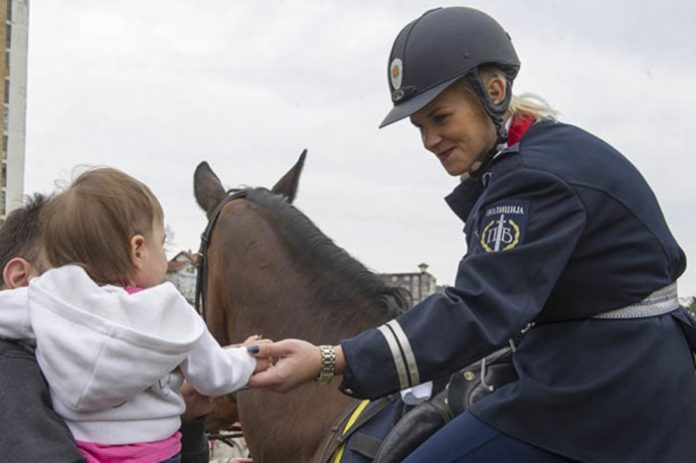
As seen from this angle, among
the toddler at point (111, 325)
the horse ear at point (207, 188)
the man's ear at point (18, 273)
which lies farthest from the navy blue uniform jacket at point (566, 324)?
the horse ear at point (207, 188)

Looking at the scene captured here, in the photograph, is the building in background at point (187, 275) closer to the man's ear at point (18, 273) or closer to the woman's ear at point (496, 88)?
the man's ear at point (18, 273)

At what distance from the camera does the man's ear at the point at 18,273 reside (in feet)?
10.1

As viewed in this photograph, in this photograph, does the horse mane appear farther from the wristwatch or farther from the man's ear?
the man's ear

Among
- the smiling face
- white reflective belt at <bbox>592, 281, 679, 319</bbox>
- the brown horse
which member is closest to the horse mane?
the brown horse

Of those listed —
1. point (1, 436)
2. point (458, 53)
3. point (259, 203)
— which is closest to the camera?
point (1, 436)

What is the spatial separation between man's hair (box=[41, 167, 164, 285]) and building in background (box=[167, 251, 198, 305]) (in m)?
2.39

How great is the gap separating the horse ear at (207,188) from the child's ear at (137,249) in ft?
10.2

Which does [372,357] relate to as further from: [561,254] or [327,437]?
[327,437]

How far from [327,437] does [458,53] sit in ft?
6.98

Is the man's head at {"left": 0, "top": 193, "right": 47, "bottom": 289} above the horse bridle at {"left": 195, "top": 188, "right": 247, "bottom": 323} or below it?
above

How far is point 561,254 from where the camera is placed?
2.96 meters

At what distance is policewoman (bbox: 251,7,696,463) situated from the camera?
9.77 ft

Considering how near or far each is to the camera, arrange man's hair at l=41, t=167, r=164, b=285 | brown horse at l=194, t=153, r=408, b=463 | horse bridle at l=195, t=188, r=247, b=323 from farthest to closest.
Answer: horse bridle at l=195, t=188, r=247, b=323
brown horse at l=194, t=153, r=408, b=463
man's hair at l=41, t=167, r=164, b=285

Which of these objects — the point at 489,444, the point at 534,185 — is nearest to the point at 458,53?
the point at 534,185
